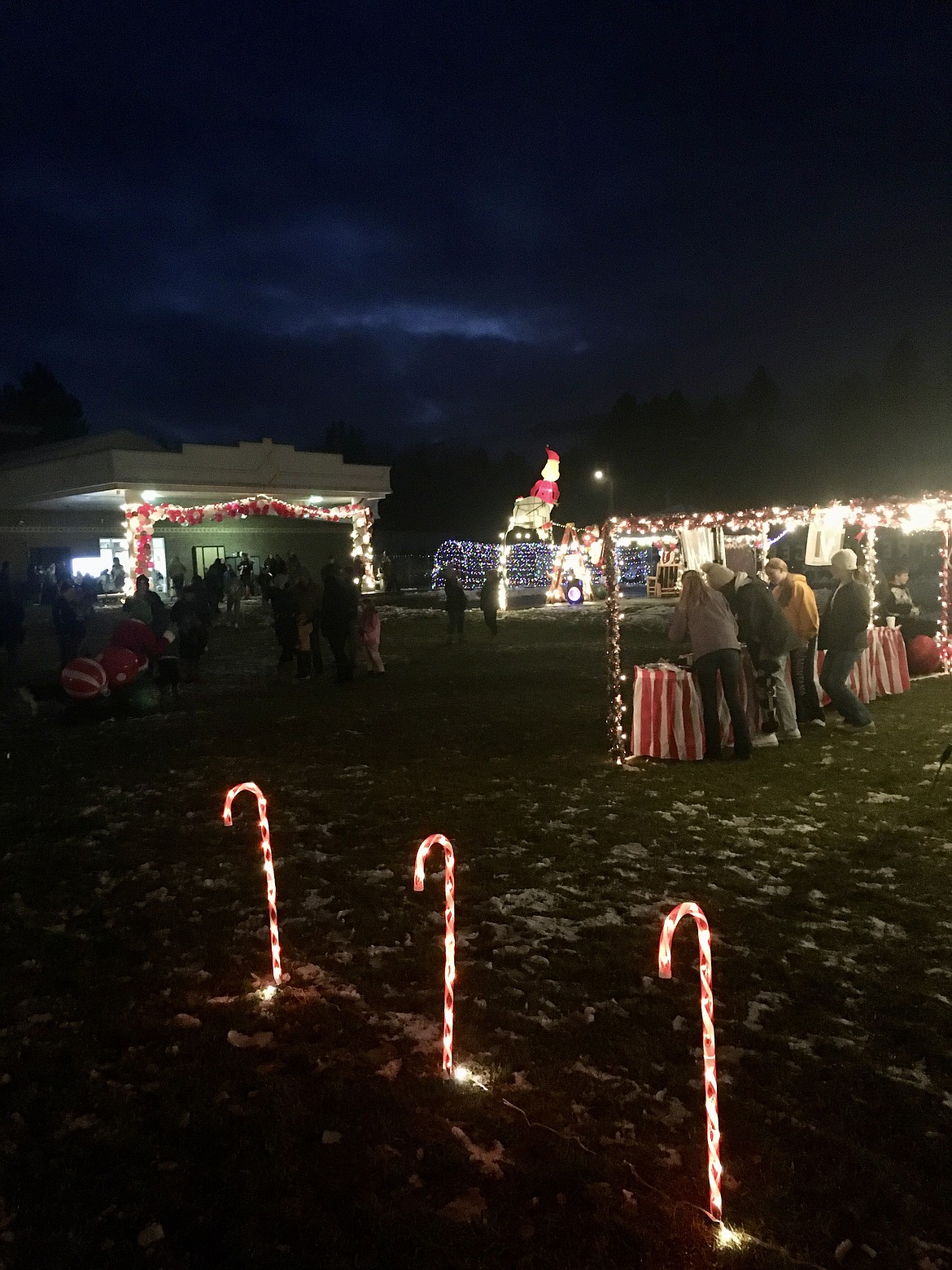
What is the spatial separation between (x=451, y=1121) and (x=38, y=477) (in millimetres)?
36617

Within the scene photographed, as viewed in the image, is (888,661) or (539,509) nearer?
(888,661)

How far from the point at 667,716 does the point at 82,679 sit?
289 inches

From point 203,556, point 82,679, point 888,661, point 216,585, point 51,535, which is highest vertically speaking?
point 51,535

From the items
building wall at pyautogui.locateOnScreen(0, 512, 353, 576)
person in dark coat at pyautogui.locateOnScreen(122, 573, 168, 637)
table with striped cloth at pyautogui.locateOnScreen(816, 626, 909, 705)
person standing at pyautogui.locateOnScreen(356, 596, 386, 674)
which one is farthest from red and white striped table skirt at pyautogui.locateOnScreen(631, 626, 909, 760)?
building wall at pyautogui.locateOnScreen(0, 512, 353, 576)

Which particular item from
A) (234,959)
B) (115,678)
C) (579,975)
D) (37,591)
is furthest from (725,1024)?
(37,591)

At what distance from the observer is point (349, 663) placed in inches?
536

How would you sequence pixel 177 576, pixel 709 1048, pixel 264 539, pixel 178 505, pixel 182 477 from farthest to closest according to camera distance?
1. pixel 264 539
2. pixel 178 505
3. pixel 182 477
4. pixel 177 576
5. pixel 709 1048

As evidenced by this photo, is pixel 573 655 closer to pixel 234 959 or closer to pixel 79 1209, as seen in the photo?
pixel 234 959

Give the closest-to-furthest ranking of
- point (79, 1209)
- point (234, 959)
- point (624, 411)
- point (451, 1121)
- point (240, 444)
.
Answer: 1. point (79, 1209)
2. point (451, 1121)
3. point (234, 959)
4. point (240, 444)
5. point (624, 411)

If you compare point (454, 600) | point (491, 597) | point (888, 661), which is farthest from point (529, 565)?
point (888, 661)

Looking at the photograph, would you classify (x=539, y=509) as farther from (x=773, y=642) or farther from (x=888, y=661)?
(x=773, y=642)

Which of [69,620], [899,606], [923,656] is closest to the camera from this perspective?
[923,656]

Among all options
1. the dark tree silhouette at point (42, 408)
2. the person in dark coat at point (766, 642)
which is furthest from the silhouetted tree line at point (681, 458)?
the person in dark coat at point (766, 642)

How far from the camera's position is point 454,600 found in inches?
710
